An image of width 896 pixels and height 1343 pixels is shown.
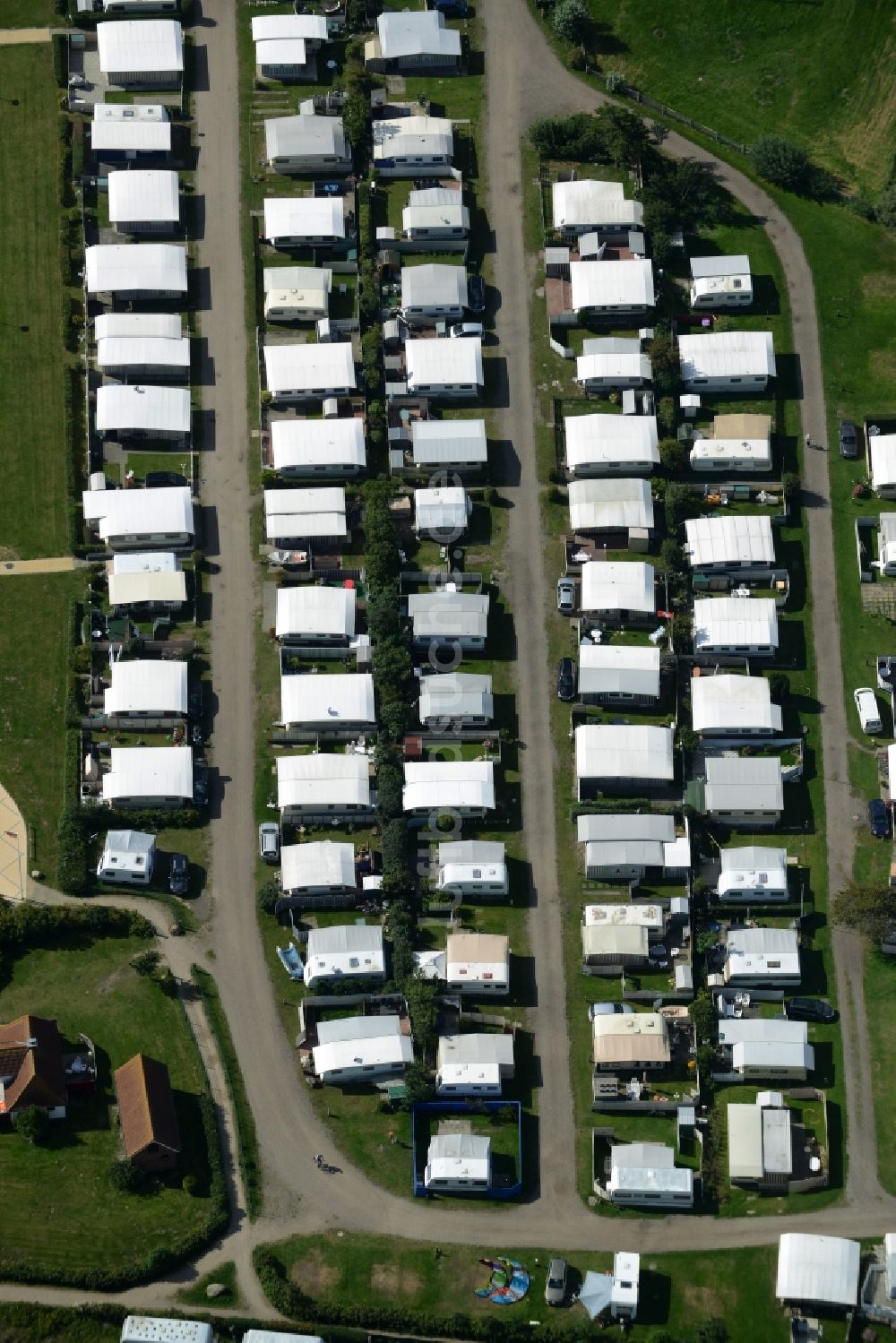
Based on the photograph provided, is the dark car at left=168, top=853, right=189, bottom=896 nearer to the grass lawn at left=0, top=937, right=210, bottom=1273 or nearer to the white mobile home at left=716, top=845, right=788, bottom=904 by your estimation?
the grass lawn at left=0, top=937, right=210, bottom=1273

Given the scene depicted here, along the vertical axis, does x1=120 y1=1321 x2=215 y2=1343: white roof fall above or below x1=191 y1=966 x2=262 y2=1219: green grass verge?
below

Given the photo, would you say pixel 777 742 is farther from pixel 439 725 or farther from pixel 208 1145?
pixel 208 1145

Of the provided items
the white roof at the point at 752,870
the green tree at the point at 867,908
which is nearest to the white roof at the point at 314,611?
the white roof at the point at 752,870

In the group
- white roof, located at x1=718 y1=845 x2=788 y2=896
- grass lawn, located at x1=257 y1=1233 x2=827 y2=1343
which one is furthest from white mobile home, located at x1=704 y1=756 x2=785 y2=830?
grass lawn, located at x1=257 y1=1233 x2=827 y2=1343

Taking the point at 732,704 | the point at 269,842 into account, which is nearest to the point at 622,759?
the point at 732,704

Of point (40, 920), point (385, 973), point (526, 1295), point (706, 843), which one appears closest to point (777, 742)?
point (706, 843)

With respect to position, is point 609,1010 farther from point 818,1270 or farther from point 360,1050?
point 818,1270
